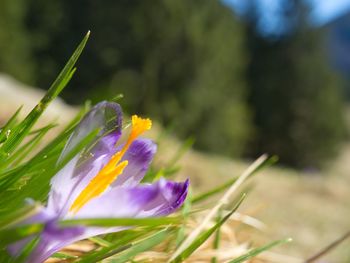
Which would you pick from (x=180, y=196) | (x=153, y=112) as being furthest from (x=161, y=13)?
(x=180, y=196)

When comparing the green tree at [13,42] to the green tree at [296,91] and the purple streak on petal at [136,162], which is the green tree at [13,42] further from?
the purple streak on petal at [136,162]

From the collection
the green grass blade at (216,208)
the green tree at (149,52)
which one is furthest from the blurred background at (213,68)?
the green grass blade at (216,208)

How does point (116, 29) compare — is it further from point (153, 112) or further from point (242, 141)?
point (242, 141)

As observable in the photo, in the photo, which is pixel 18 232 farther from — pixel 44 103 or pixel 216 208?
pixel 216 208

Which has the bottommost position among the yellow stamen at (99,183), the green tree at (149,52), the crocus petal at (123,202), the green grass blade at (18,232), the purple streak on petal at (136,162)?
the green grass blade at (18,232)

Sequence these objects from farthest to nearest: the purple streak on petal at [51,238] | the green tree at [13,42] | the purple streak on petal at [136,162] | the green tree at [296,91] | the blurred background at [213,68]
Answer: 1. the green tree at [296,91]
2. the blurred background at [213,68]
3. the green tree at [13,42]
4. the purple streak on petal at [136,162]
5. the purple streak on petal at [51,238]

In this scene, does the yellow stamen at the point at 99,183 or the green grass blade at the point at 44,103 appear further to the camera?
the green grass blade at the point at 44,103
